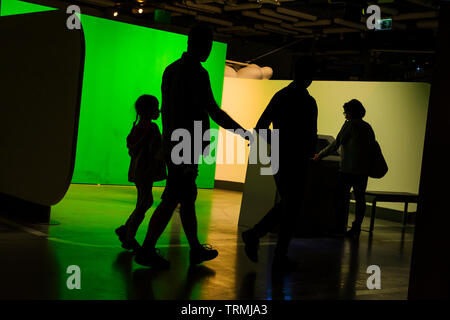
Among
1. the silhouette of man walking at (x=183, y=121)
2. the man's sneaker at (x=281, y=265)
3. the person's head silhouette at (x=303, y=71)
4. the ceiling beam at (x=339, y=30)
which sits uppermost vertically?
the ceiling beam at (x=339, y=30)

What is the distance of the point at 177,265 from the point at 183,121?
1.21 m

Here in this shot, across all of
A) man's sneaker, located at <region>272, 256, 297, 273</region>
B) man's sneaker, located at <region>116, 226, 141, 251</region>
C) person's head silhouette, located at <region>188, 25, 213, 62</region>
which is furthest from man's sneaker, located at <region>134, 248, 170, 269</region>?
person's head silhouette, located at <region>188, 25, 213, 62</region>

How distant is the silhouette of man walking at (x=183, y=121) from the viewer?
481 cm

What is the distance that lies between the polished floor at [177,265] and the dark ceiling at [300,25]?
16.8 ft

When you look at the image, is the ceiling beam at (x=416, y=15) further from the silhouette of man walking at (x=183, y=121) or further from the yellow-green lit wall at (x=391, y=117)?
the silhouette of man walking at (x=183, y=121)

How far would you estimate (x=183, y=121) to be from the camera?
4.81m

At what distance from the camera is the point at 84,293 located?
4051 millimetres

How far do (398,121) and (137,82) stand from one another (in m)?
4.57

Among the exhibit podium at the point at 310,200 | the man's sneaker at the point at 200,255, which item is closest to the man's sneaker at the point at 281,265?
the man's sneaker at the point at 200,255

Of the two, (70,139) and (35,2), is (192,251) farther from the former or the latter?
(35,2)

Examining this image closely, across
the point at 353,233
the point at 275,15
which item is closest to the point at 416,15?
the point at 275,15

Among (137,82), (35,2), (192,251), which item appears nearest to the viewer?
(192,251)

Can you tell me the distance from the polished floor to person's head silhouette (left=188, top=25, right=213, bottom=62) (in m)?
1.70
